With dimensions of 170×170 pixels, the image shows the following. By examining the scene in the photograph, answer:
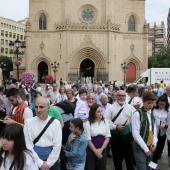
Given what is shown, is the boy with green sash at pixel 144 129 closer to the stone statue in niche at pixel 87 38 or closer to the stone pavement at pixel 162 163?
the stone pavement at pixel 162 163

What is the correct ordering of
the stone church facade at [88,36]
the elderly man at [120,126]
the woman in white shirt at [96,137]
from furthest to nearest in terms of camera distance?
the stone church facade at [88,36], the elderly man at [120,126], the woman in white shirt at [96,137]

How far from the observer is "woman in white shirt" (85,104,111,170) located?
5570 mm

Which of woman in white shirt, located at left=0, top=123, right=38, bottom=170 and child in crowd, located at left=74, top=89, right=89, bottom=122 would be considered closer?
woman in white shirt, located at left=0, top=123, right=38, bottom=170

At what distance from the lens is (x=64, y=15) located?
40.2 meters

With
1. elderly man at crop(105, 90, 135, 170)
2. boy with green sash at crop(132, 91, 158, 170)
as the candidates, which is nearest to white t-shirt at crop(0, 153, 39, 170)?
boy with green sash at crop(132, 91, 158, 170)

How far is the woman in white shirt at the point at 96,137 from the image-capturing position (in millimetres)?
5570

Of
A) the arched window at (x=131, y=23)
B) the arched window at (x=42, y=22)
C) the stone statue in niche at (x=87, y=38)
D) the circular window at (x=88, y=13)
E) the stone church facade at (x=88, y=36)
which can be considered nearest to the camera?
the stone church facade at (x=88, y=36)

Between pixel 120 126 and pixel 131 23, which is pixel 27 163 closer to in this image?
pixel 120 126

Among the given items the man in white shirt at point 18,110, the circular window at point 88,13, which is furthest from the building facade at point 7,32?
the man in white shirt at point 18,110

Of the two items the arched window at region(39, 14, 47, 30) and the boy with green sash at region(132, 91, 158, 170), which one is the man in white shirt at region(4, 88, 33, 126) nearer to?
the boy with green sash at region(132, 91, 158, 170)

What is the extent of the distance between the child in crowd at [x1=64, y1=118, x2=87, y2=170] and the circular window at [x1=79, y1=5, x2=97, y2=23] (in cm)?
3662

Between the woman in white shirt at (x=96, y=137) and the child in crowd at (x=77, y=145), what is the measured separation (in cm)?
24

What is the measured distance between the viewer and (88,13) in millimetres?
→ 41031

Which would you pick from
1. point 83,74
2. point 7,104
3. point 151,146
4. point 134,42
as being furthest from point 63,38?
point 151,146
